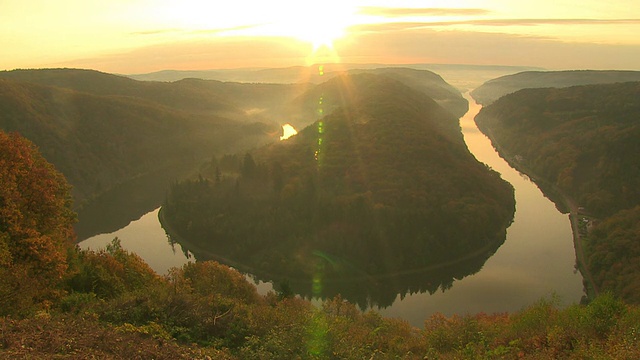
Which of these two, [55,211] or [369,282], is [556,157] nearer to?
[369,282]

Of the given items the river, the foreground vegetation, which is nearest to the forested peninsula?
the foreground vegetation

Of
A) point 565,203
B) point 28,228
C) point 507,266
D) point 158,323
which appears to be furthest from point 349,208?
point 565,203

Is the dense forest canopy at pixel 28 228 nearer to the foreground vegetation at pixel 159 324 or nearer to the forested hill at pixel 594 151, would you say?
the foreground vegetation at pixel 159 324

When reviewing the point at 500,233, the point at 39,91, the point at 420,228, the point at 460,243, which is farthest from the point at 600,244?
the point at 39,91

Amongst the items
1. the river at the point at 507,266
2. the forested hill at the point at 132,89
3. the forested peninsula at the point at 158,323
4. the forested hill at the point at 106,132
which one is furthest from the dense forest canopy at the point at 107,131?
the forested peninsula at the point at 158,323

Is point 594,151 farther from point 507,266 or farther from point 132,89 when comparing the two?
point 132,89

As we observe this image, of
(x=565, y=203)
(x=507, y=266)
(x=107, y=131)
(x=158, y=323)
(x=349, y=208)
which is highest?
(x=158, y=323)
